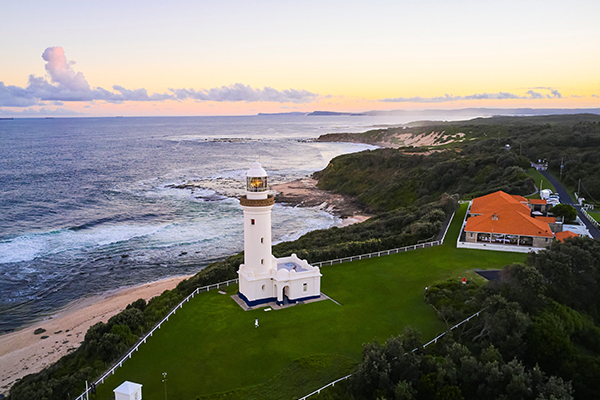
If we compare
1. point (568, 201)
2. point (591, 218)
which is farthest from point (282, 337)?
point (568, 201)

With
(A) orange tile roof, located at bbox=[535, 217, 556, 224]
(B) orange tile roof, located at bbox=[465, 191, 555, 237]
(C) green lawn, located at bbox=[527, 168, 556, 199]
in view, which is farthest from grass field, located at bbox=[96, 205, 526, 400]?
(C) green lawn, located at bbox=[527, 168, 556, 199]

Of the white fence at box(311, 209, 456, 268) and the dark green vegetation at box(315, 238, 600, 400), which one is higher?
the dark green vegetation at box(315, 238, 600, 400)

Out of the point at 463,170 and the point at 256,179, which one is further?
the point at 463,170

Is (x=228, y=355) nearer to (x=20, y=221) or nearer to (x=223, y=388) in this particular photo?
(x=223, y=388)

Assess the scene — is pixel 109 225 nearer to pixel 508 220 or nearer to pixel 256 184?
pixel 256 184

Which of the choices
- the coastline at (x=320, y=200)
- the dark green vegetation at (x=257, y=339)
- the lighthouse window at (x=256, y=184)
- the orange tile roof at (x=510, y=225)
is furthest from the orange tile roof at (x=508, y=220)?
the coastline at (x=320, y=200)

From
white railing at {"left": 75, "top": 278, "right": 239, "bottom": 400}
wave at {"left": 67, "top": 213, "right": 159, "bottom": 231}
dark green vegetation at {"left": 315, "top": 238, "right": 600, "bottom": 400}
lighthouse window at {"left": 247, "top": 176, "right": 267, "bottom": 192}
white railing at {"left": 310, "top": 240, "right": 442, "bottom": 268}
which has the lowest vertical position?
wave at {"left": 67, "top": 213, "right": 159, "bottom": 231}

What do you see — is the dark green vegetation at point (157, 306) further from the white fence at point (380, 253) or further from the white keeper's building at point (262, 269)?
the white keeper's building at point (262, 269)

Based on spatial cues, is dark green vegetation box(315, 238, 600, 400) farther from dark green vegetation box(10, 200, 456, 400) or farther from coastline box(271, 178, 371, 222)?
coastline box(271, 178, 371, 222)

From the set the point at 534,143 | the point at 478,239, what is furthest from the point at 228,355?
the point at 534,143
